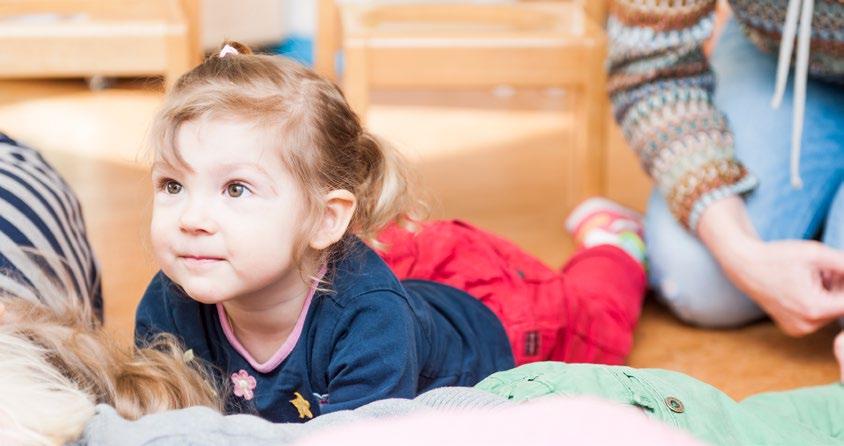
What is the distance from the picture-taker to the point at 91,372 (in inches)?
36.0

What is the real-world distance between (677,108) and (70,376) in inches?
36.7

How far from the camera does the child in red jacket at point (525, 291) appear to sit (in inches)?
54.4

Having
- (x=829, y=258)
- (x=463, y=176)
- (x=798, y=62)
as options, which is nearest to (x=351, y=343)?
(x=829, y=258)

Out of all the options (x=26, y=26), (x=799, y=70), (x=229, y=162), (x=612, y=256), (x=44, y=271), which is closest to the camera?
(x=229, y=162)

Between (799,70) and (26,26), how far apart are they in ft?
3.95

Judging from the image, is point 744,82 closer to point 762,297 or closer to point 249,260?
point 762,297

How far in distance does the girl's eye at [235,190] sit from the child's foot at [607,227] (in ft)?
2.54

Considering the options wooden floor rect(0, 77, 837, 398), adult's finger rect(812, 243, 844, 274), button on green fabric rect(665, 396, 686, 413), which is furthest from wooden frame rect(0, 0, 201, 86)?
button on green fabric rect(665, 396, 686, 413)

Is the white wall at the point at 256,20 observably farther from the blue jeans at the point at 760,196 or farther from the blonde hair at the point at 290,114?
the blonde hair at the point at 290,114

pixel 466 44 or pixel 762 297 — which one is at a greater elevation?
pixel 466 44

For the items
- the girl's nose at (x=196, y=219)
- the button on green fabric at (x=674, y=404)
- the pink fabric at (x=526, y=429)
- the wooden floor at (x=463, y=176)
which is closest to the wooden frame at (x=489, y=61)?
the wooden floor at (x=463, y=176)

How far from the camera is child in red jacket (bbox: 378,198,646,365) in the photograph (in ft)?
4.53

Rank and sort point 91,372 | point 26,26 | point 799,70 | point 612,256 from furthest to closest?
1. point 26,26
2. point 612,256
3. point 799,70
4. point 91,372

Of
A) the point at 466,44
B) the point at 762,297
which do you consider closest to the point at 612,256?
the point at 762,297
